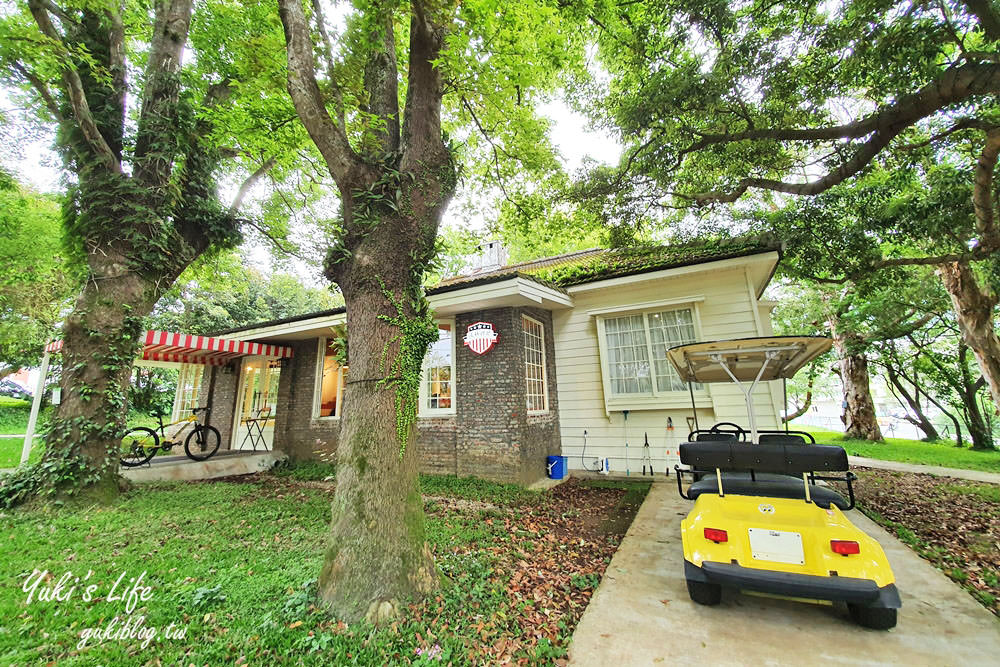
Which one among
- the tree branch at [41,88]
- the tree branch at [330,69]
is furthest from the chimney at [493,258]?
the tree branch at [41,88]

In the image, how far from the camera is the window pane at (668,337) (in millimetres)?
7043

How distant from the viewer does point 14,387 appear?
21.6 m

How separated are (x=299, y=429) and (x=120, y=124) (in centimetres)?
679

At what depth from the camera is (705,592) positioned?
2771 mm

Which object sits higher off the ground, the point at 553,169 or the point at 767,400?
the point at 553,169

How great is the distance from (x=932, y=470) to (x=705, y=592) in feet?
30.4

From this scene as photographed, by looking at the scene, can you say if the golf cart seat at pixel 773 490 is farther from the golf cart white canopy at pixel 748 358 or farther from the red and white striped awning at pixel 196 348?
the red and white striped awning at pixel 196 348

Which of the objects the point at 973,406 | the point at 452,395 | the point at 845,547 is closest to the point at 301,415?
the point at 452,395

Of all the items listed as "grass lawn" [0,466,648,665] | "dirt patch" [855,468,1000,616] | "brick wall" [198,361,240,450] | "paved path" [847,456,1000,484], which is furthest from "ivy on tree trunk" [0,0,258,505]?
"paved path" [847,456,1000,484]

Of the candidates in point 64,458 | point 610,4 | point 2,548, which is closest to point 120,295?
point 64,458

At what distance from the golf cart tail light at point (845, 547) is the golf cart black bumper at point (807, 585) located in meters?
0.15

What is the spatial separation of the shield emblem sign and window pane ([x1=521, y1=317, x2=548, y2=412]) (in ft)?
2.43

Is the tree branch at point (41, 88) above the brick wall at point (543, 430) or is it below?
above

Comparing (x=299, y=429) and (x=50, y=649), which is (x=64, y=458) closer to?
(x=50, y=649)
